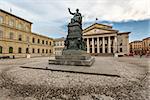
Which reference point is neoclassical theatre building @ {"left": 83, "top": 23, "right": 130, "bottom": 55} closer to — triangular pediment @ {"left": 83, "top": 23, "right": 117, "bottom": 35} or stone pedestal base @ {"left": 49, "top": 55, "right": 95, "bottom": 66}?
triangular pediment @ {"left": 83, "top": 23, "right": 117, "bottom": 35}

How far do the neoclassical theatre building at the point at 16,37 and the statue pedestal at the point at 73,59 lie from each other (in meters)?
22.8

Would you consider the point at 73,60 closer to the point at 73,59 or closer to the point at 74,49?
the point at 73,59

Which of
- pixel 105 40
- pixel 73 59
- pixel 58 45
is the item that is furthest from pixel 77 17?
pixel 58 45

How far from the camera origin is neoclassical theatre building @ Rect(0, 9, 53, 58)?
81.8 ft

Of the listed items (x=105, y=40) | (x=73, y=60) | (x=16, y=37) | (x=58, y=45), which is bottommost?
(x=73, y=60)

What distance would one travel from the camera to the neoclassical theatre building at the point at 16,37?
24923 mm

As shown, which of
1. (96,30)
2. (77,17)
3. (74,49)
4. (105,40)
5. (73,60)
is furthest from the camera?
(105,40)

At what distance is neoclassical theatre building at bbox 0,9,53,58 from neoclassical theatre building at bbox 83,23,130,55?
26.6 metres

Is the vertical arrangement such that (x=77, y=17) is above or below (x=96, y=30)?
below

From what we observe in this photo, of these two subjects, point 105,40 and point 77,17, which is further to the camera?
point 105,40

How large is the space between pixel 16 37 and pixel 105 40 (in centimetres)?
4113

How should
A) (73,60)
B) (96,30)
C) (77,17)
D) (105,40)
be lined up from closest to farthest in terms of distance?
(73,60), (77,17), (96,30), (105,40)

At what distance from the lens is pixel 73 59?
30.4 feet

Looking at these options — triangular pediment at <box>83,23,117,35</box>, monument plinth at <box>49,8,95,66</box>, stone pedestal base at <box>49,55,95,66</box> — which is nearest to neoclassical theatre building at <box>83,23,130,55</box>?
triangular pediment at <box>83,23,117,35</box>
